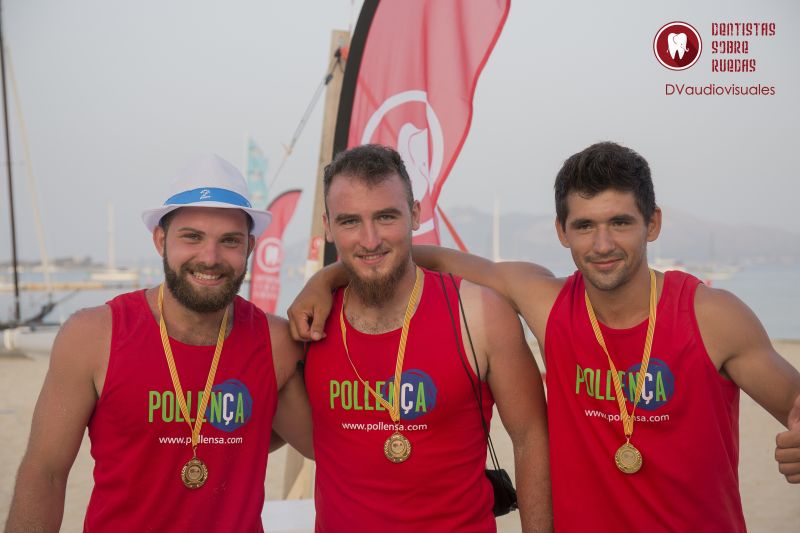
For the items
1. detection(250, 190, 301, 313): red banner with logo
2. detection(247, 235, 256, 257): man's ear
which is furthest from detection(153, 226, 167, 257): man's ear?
detection(250, 190, 301, 313): red banner with logo

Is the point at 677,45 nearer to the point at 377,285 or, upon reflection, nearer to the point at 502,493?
the point at 377,285

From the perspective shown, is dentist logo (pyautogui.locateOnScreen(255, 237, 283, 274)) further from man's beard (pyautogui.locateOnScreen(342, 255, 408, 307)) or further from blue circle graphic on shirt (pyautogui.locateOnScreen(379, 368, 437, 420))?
blue circle graphic on shirt (pyautogui.locateOnScreen(379, 368, 437, 420))

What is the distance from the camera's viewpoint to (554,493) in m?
2.77

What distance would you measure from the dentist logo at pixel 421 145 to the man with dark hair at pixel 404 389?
54.9 inches

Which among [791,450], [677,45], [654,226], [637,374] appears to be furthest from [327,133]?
[677,45]

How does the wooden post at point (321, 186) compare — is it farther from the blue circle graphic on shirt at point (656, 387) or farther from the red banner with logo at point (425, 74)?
the blue circle graphic on shirt at point (656, 387)

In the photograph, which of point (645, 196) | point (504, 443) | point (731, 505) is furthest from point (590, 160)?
point (504, 443)

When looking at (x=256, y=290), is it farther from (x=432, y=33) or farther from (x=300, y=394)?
(x=300, y=394)

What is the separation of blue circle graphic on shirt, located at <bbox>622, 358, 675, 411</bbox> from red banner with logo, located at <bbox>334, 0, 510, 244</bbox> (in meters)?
2.03

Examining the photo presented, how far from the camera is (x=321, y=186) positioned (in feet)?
16.0

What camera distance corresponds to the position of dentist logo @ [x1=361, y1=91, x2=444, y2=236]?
170 inches

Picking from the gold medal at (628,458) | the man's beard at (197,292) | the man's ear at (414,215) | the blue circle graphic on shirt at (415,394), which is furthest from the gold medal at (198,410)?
the gold medal at (628,458)

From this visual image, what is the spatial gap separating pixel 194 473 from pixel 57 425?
22.8 inches

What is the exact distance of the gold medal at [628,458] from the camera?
259 cm
